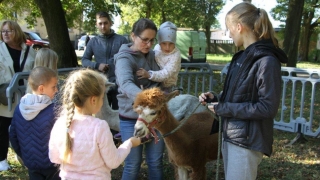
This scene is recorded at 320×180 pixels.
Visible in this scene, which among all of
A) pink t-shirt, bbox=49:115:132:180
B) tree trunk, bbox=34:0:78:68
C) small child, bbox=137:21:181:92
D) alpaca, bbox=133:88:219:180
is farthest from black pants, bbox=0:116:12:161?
tree trunk, bbox=34:0:78:68

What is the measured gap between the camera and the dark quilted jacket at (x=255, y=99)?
237cm

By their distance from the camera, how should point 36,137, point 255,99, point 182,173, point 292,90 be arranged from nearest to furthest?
point 255,99
point 36,137
point 182,173
point 292,90

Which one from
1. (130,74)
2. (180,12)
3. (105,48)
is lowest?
(130,74)

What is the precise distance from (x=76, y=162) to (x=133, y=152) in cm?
107

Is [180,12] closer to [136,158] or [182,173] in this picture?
[182,173]

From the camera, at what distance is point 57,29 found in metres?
11.9

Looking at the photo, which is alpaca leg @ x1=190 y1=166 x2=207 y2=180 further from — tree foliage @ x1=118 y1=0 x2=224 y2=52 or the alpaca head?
tree foliage @ x1=118 y1=0 x2=224 y2=52

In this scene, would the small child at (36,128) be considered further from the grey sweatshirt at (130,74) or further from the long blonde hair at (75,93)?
the long blonde hair at (75,93)

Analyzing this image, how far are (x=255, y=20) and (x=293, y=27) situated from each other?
12.7 metres

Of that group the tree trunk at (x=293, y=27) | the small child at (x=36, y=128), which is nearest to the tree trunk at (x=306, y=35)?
the tree trunk at (x=293, y=27)

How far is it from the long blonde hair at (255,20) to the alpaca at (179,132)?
91 cm

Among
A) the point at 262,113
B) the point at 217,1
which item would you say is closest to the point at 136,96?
the point at 262,113

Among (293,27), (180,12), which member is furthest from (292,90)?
(180,12)

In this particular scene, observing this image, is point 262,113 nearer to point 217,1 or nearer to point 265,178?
point 265,178
